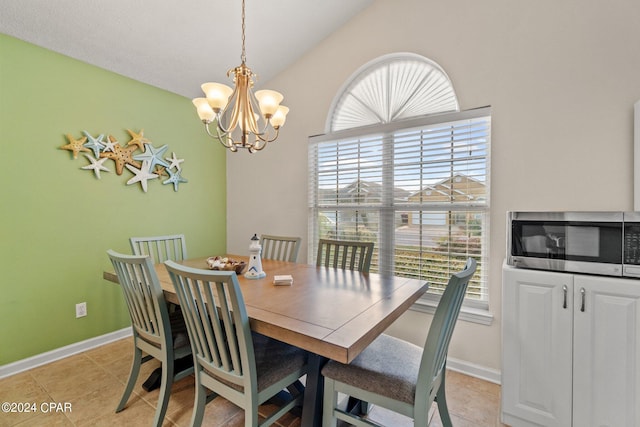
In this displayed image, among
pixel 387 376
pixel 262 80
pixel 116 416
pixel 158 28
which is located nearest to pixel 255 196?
pixel 262 80

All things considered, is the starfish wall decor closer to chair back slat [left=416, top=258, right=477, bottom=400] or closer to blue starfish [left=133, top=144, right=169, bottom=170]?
blue starfish [left=133, top=144, right=169, bottom=170]

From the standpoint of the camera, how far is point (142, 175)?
9.58 feet

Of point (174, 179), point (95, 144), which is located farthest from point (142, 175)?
point (95, 144)

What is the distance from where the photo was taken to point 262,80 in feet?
11.0

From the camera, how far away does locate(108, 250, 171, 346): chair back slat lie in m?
1.50

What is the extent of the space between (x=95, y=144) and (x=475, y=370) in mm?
3652

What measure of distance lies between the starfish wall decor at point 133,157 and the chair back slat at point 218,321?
1970 mm

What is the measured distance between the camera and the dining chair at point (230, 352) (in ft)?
3.89

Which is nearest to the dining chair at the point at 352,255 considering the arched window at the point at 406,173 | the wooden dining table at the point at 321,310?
the wooden dining table at the point at 321,310

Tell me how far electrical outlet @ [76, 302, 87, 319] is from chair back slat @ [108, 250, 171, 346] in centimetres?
123

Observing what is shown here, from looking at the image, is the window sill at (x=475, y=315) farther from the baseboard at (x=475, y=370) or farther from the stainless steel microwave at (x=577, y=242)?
the stainless steel microwave at (x=577, y=242)

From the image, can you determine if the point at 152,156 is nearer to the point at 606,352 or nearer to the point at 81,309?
the point at 81,309

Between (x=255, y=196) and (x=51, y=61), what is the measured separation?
2.08 m

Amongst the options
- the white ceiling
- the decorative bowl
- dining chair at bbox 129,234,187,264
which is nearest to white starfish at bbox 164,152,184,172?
the white ceiling
